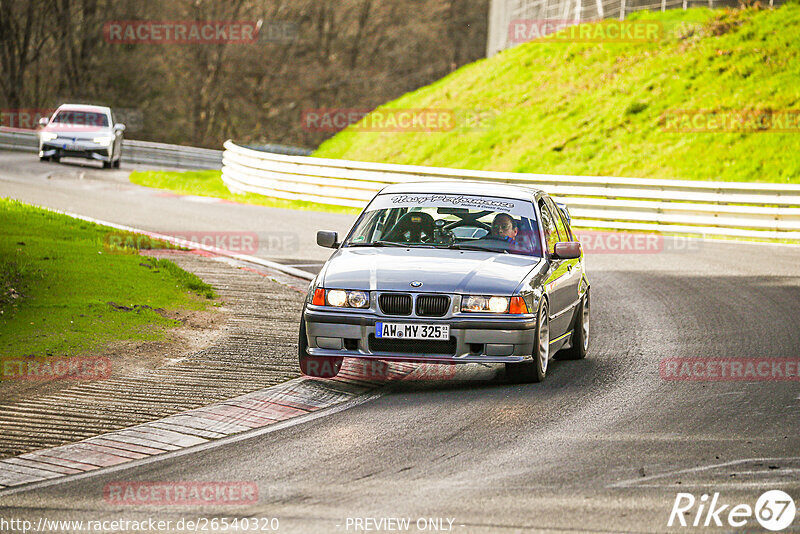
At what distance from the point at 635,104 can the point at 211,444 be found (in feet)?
90.2

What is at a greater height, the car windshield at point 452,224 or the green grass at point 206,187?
the car windshield at point 452,224

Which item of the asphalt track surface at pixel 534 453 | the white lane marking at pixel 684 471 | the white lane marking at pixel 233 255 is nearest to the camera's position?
the asphalt track surface at pixel 534 453

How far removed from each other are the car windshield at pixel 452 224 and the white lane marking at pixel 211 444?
1.61m

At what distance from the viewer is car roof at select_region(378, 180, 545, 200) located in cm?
1061

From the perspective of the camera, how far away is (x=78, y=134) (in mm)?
34906

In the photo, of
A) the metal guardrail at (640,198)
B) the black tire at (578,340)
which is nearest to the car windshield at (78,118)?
the metal guardrail at (640,198)

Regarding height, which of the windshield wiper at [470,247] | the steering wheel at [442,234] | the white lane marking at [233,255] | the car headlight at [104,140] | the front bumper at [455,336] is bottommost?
the white lane marking at [233,255]

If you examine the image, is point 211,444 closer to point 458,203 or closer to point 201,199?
point 458,203

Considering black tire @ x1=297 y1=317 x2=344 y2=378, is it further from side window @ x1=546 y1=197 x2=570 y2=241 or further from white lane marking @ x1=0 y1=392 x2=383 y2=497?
side window @ x1=546 y1=197 x2=570 y2=241

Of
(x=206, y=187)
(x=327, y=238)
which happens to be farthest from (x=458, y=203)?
(x=206, y=187)

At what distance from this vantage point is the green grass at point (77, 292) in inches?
414

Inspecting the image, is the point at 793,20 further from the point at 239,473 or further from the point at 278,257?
the point at 239,473

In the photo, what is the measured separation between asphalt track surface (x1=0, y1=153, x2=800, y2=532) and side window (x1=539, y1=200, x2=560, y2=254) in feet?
3.61

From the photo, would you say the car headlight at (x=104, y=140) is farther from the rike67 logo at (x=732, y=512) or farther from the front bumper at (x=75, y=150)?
the rike67 logo at (x=732, y=512)
